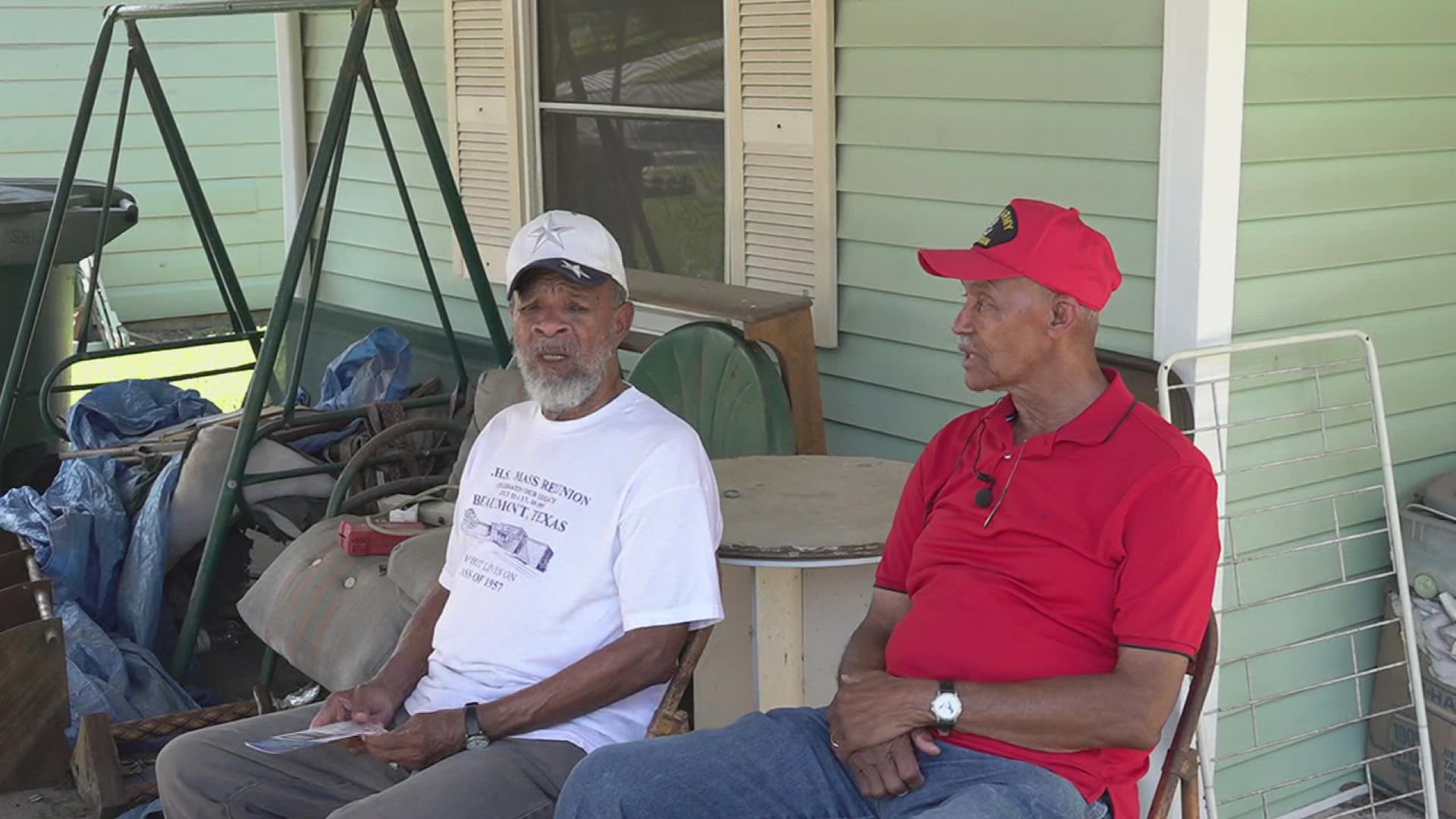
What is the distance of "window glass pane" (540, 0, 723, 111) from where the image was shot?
4480 mm

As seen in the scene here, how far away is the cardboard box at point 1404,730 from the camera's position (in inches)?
133

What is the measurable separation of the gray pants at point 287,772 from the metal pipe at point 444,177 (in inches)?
77.5

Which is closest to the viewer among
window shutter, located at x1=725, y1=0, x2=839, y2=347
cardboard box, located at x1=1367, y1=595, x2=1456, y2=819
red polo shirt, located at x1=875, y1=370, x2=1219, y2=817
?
red polo shirt, located at x1=875, y1=370, x2=1219, y2=817

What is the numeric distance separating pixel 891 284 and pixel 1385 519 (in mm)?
1214

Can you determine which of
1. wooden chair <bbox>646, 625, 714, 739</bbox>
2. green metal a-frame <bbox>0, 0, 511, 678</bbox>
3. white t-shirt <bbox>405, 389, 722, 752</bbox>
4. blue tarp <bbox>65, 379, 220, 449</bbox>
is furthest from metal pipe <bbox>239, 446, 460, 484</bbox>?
wooden chair <bbox>646, 625, 714, 739</bbox>

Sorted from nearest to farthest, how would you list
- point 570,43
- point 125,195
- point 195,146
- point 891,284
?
1. point 891,284
2. point 570,43
3. point 125,195
4. point 195,146

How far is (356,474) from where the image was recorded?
14.6ft

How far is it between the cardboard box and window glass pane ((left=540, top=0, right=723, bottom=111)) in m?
2.21

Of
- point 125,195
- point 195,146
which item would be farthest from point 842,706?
point 195,146

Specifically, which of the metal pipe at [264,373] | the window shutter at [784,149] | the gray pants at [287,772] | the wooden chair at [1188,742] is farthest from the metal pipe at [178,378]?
the wooden chair at [1188,742]

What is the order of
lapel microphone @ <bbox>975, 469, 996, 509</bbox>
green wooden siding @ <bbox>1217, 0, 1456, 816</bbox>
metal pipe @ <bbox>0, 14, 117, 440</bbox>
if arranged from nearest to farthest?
1. lapel microphone @ <bbox>975, 469, 996, 509</bbox>
2. green wooden siding @ <bbox>1217, 0, 1456, 816</bbox>
3. metal pipe @ <bbox>0, 14, 117, 440</bbox>

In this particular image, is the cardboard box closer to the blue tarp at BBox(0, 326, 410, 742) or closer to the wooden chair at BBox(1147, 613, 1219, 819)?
the wooden chair at BBox(1147, 613, 1219, 819)

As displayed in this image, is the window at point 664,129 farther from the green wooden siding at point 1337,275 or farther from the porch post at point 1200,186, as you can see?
the green wooden siding at point 1337,275

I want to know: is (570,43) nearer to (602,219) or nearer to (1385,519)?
(602,219)
